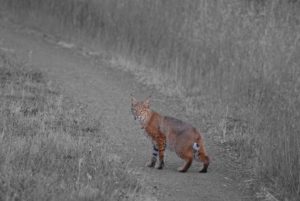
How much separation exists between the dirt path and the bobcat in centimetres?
19

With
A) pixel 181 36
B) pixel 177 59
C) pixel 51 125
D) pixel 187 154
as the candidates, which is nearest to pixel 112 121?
pixel 51 125

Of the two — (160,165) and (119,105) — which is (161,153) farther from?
(119,105)

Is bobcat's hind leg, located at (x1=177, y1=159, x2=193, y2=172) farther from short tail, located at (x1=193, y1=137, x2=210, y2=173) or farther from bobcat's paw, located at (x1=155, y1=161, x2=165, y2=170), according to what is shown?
bobcat's paw, located at (x1=155, y1=161, x2=165, y2=170)

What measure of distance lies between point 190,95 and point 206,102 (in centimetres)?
76

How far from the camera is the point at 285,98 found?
1038 centimetres

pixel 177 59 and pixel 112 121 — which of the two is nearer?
pixel 112 121

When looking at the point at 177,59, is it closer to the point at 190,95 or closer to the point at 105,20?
the point at 190,95

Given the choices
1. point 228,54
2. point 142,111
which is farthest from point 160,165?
point 228,54

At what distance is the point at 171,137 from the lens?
27.9ft

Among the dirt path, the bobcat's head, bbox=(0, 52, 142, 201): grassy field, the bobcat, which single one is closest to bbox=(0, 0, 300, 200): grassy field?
the dirt path

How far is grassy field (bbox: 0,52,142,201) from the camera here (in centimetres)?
651

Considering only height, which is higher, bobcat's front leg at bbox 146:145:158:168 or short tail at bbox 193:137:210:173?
short tail at bbox 193:137:210:173

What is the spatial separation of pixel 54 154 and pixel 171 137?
1613 mm

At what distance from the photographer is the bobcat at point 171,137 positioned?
8352 mm
